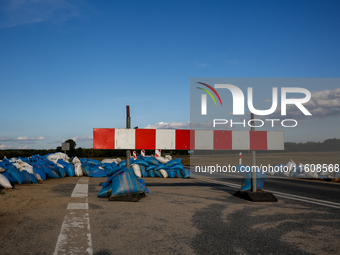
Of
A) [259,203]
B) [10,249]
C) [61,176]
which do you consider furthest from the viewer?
[61,176]

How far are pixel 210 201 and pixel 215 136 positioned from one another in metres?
1.60

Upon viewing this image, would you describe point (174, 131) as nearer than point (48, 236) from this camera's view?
No

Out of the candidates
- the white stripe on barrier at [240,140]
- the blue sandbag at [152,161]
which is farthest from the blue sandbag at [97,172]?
the white stripe on barrier at [240,140]

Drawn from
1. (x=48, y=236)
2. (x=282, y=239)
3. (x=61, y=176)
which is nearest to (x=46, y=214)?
(x=48, y=236)

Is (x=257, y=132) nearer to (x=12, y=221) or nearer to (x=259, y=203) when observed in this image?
(x=259, y=203)

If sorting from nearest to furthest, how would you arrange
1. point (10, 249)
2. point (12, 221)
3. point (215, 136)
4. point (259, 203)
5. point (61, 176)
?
point (10, 249) → point (12, 221) → point (259, 203) → point (215, 136) → point (61, 176)

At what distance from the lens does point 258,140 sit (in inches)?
299

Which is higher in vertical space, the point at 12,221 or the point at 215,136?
the point at 215,136

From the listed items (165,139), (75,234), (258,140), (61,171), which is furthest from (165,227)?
(61,171)

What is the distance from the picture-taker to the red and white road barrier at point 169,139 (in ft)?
23.6

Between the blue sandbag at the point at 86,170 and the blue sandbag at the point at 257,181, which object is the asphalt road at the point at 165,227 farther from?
the blue sandbag at the point at 86,170

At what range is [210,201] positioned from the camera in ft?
23.5

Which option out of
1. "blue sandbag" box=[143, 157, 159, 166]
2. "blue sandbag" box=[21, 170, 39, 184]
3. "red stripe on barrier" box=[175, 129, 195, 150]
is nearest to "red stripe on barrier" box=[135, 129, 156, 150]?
"red stripe on barrier" box=[175, 129, 195, 150]

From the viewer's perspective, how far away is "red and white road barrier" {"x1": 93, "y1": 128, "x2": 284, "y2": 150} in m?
7.20
